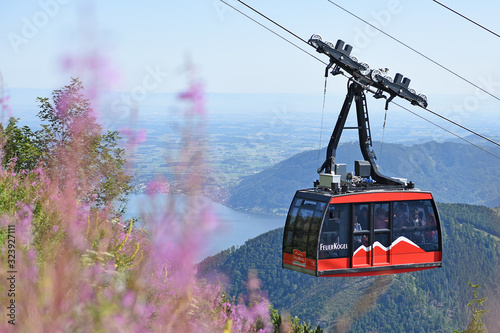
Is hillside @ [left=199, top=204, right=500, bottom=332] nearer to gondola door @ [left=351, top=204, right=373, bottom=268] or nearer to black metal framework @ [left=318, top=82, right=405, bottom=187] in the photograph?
black metal framework @ [left=318, top=82, right=405, bottom=187]

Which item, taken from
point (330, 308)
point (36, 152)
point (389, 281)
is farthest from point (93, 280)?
point (389, 281)

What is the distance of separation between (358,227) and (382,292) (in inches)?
4963

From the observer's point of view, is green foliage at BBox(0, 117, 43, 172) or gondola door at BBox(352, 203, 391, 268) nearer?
gondola door at BBox(352, 203, 391, 268)

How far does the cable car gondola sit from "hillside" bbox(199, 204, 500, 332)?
4075 inches

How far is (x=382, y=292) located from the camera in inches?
5271

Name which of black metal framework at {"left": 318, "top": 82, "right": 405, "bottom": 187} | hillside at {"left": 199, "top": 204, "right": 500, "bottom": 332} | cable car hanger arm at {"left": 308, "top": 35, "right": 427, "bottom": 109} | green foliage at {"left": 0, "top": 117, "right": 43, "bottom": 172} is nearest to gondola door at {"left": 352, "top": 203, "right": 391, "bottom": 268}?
black metal framework at {"left": 318, "top": 82, "right": 405, "bottom": 187}

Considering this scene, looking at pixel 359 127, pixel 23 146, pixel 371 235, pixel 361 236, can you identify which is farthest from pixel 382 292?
pixel 361 236

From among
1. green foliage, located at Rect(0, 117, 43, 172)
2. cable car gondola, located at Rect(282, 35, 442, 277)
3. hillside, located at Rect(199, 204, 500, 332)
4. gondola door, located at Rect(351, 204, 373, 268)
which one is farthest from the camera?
hillside, located at Rect(199, 204, 500, 332)

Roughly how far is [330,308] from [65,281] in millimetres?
121506

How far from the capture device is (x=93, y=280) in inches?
139

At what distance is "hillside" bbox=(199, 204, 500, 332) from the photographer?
123 meters

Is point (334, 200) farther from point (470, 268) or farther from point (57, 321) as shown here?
point (470, 268)

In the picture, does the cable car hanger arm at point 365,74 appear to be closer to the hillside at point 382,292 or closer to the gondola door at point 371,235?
the gondola door at point 371,235

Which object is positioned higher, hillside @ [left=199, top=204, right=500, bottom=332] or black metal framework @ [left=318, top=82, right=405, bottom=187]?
black metal framework @ [left=318, top=82, right=405, bottom=187]
